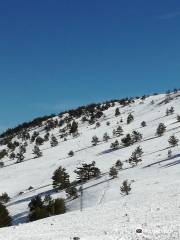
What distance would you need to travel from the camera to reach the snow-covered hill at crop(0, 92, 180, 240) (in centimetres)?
3703

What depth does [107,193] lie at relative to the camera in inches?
3438

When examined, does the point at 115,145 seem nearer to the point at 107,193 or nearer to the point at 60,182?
the point at 60,182

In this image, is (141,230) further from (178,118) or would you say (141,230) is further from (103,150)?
(178,118)

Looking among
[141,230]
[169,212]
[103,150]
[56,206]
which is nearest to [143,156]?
[103,150]

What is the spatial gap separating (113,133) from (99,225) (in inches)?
5933

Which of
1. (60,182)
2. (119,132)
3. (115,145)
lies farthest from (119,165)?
(119,132)

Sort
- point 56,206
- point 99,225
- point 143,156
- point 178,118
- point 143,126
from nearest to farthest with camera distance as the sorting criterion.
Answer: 1. point 99,225
2. point 56,206
3. point 143,156
4. point 178,118
5. point 143,126

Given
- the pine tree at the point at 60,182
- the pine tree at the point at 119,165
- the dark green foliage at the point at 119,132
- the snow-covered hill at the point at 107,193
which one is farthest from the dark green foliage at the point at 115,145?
the pine tree at the point at 60,182

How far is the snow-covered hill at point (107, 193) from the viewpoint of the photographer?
121ft

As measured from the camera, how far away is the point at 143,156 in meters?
127

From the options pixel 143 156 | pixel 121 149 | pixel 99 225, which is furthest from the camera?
pixel 121 149

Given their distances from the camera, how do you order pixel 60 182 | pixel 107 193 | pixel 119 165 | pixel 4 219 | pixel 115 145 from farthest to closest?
pixel 115 145 < pixel 119 165 < pixel 60 182 < pixel 107 193 < pixel 4 219

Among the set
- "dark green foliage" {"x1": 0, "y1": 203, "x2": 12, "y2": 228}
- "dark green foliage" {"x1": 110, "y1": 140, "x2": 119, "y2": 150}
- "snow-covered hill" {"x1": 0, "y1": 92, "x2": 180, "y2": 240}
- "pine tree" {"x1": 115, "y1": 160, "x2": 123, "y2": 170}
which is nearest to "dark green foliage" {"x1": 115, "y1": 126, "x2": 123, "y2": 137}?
"snow-covered hill" {"x1": 0, "y1": 92, "x2": 180, "y2": 240}

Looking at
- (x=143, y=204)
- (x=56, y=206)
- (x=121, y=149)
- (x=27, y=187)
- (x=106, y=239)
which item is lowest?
(x=106, y=239)
